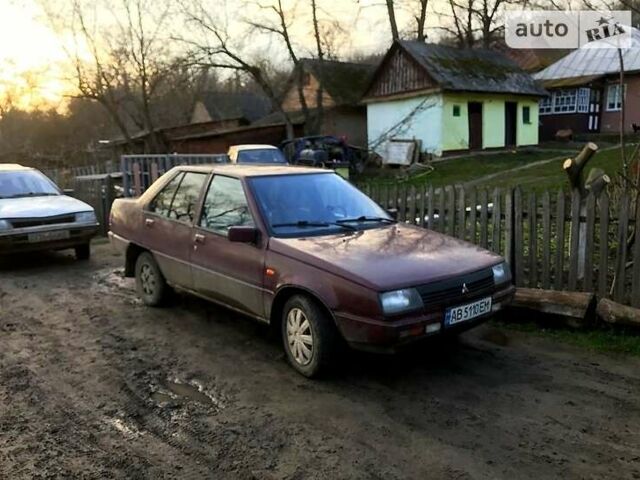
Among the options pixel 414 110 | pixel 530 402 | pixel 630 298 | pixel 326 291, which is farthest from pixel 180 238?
pixel 414 110

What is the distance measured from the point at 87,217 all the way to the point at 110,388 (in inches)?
224

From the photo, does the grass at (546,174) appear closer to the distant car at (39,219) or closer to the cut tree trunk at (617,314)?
the cut tree trunk at (617,314)

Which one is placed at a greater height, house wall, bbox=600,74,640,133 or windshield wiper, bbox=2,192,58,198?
house wall, bbox=600,74,640,133

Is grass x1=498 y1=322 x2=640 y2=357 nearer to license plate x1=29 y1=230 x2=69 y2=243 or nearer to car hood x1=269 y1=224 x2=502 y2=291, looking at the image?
car hood x1=269 y1=224 x2=502 y2=291

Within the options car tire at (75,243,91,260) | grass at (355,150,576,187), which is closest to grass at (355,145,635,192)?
grass at (355,150,576,187)

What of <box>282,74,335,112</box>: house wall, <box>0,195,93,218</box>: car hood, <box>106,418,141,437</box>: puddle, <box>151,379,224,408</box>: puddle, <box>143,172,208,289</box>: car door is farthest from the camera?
<box>282,74,335,112</box>: house wall

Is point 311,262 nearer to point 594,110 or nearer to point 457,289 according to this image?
point 457,289

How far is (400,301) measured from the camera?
3.99 m

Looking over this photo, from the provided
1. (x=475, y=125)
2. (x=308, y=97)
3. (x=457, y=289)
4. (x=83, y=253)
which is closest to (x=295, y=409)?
(x=457, y=289)

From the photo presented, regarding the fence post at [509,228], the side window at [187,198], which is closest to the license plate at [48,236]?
the side window at [187,198]

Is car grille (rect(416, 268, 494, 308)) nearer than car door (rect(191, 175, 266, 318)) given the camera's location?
Yes

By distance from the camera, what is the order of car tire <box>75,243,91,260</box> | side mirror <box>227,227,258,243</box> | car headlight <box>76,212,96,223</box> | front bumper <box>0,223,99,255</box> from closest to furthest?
side mirror <box>227,227,258,243</box>, front bumper <box>0,223,99,255</box>, car headlight <box>76,212,96,223</box>, car tire <box>75,243,91,260</box>

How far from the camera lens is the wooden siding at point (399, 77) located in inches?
1047

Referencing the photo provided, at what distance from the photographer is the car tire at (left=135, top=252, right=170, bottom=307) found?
641cm
